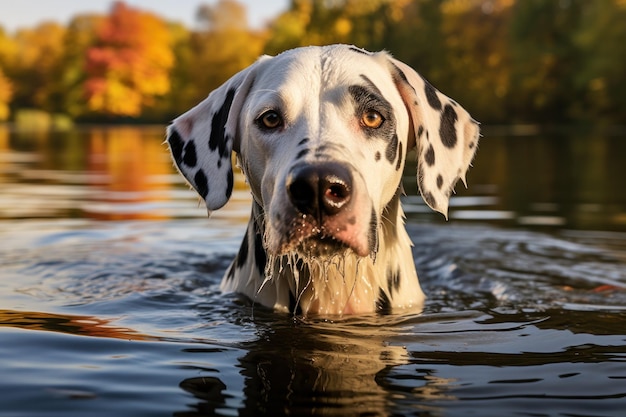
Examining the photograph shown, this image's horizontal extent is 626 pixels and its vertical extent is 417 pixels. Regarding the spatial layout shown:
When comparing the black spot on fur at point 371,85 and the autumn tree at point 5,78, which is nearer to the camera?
the black spot on fur at point 371,85

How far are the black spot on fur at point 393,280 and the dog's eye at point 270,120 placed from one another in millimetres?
1195

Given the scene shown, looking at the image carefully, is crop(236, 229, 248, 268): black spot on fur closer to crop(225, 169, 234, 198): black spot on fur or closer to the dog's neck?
the dog's neck

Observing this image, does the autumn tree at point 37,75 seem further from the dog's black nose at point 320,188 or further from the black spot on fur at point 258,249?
the dog's black nose at point 320,188

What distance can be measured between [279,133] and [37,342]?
1616mm

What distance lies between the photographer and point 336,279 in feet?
15.9

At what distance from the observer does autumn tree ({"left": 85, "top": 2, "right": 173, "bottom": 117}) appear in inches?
2876

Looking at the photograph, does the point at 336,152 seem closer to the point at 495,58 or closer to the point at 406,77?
the point at 406,77

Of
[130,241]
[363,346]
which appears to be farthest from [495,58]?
[363,346]

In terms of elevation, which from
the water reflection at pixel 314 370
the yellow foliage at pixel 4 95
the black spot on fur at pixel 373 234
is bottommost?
the water reflection at pixel 314 370

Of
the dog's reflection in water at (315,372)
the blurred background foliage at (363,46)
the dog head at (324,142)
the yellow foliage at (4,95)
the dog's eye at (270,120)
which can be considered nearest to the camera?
the dog's reflection in water at (315,372)

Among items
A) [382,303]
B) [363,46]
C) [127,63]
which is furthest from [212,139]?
[127,63]

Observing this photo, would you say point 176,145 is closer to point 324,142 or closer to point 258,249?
point 258,249

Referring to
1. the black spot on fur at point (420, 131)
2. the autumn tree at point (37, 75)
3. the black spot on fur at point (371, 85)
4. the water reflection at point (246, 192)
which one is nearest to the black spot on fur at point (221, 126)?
the black spot on fur at point (371, 85)

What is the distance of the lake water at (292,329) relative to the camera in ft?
10.6
